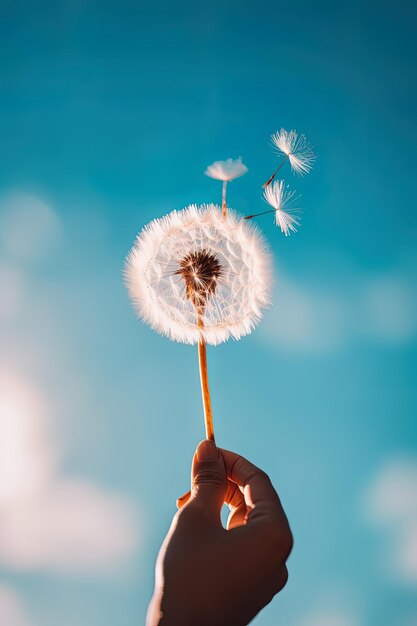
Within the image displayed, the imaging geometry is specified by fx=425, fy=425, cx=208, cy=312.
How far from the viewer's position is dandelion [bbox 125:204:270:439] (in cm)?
437

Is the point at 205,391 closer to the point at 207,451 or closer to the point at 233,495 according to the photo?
the point at 207,451

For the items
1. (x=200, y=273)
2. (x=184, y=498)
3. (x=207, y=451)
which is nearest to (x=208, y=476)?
(x=207, y=451)

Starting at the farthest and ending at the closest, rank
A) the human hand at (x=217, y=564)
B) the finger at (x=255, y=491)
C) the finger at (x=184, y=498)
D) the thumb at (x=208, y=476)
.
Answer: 1. the finger at (x=184, y=498)
2. the thumb at (x=208, y=476)
3. the finger at (x=255, y=491)
4. the human hand at (x=217, y=564)

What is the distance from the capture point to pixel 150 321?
434 cm

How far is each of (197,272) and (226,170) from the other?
3.62 ft

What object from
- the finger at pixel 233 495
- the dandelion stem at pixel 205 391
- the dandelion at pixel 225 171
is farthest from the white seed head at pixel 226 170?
the finger at pixel 233 495

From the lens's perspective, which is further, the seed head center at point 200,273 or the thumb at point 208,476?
the seed head center at point 200,273

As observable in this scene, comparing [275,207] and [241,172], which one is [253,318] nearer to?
[275,207]

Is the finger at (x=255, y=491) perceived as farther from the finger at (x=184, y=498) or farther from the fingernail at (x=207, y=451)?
the finger at (x=184, y=498)

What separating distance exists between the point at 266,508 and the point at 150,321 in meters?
2.07

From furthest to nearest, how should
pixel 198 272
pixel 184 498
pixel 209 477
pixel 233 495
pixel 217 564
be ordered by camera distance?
1. pixel 198 272
2. pixel 233 495
3. pixel 184 498
4. pixel 209 477
5. pixel 217 564

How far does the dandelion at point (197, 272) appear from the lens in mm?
4371

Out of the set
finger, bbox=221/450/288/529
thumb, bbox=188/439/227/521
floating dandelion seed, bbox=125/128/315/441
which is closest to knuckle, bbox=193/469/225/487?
thumb, bbox=188/439/227/521

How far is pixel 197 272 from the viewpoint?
14.6 feet
